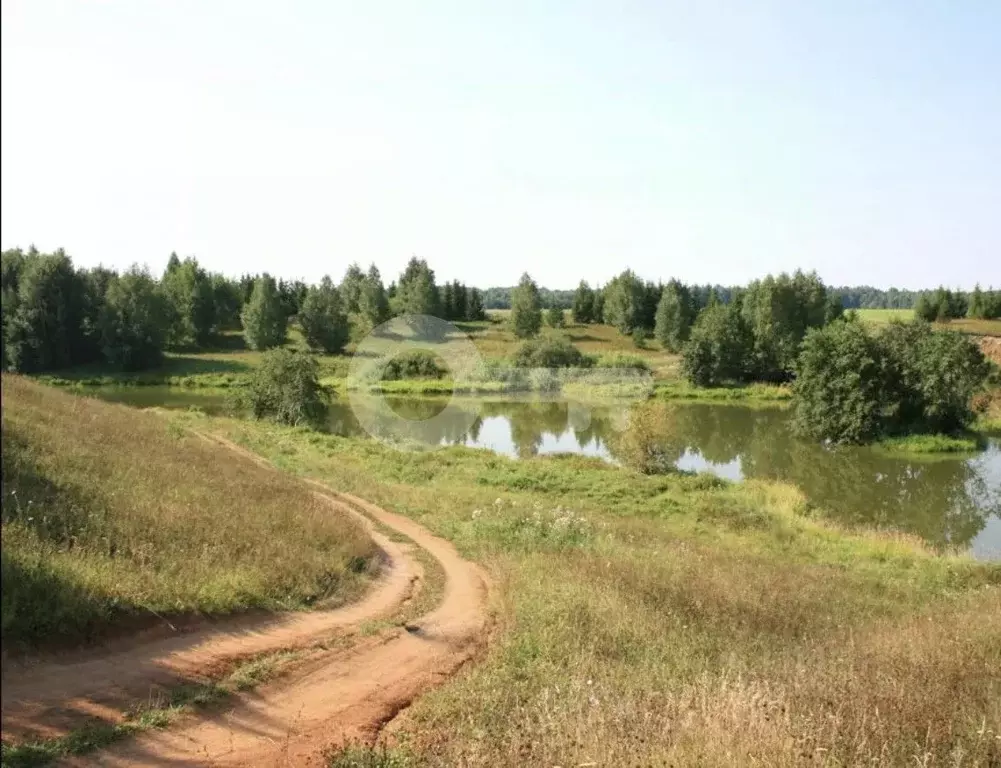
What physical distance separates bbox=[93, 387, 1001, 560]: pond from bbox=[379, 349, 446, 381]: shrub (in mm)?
3619

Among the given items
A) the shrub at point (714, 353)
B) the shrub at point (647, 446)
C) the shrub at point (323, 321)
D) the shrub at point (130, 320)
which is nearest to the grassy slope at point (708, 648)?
the shrub at point (130, 320)

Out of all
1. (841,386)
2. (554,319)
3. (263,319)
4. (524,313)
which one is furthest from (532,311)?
(841,386)

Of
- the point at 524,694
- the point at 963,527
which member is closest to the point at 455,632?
the point at 524,694

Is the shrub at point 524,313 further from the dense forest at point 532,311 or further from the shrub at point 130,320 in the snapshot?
the shrub at point 130,320

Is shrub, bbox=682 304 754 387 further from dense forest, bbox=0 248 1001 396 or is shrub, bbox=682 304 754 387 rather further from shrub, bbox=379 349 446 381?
shrub, bbox=379 349 446 381

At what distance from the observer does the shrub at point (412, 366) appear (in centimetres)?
6062

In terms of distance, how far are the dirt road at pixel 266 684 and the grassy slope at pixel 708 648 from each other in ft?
1.93

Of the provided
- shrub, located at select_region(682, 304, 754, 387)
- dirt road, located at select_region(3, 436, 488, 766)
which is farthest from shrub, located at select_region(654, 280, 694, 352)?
dirt road, located at select_region(3, 436, 488, 766)

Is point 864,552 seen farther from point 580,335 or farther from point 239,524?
point 580,335

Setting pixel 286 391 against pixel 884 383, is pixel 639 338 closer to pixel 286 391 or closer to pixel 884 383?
pixel 884 383

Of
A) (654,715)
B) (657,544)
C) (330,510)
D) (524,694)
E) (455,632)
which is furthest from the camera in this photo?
(657,544)

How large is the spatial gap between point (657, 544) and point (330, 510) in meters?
7.06

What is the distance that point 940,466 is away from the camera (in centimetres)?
3650

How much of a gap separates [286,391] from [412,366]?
22.4 metres
